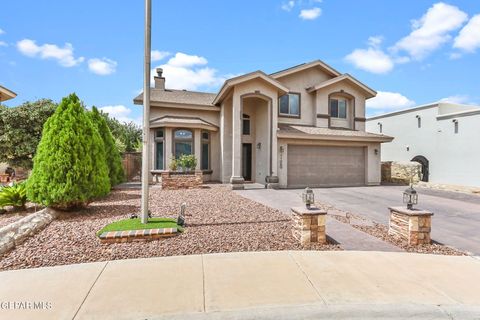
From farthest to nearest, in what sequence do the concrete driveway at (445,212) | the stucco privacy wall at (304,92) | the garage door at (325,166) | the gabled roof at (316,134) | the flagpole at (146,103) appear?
the stucco privacy wall at (304,92)
the garage door at (325,166)
the gabled roof at (316,134)
the concrete driveway at (445,212)
the flagpole at (146,103)

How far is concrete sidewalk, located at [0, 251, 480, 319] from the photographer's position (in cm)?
292

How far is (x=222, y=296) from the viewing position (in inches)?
126

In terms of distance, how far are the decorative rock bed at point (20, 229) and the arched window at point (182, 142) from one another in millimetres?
8689

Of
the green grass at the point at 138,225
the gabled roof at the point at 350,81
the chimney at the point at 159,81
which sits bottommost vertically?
the green grass at the point at 138,225

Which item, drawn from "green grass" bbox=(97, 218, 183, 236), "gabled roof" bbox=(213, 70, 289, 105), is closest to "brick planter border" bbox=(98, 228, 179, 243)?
"green grass" bbox=(97, 218, 183, 236)

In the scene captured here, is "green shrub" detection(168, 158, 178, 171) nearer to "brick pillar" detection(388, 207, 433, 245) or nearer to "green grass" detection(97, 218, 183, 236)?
"green grass" detection(97, 218, 183, 236)

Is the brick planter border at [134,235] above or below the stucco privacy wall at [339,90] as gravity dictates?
below

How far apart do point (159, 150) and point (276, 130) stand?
23.1 ft

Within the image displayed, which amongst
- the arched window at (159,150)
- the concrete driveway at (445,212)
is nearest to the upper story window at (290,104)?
the concrete driveway at (445,212)

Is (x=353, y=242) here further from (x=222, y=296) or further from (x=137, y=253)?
(x=137, y=253)

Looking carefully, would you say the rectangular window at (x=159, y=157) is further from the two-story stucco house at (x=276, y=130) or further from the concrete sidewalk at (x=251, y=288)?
the concrete sidewalk at (x=251, y=288)

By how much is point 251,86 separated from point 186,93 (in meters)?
6.69

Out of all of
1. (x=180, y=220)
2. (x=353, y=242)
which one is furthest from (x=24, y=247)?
(x=353, y=242)

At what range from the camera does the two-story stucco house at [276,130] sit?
13820 millimetres
